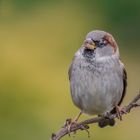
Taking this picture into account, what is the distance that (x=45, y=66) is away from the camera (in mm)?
6008

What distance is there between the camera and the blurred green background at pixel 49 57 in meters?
5.15

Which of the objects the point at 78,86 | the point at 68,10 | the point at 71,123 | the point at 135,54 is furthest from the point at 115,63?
the point at 68,10

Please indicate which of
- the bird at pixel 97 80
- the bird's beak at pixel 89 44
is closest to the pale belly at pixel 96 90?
the bird at pixel 97 80

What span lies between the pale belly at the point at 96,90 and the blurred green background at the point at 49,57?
125cm

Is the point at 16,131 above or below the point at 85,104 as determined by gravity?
above

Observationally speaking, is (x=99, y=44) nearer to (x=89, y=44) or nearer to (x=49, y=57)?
(x=89, y=44)

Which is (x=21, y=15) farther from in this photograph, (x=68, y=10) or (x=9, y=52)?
(x=9, y=52)

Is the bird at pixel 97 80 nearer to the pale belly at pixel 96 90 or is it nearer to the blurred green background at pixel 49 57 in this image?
the pale belly at pixel 96 90

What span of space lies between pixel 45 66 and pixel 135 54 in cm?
123

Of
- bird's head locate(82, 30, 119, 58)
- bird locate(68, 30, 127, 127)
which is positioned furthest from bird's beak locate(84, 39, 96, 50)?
bird locate(68, 30, 127, 127)

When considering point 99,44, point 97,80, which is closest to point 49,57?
point 97,80

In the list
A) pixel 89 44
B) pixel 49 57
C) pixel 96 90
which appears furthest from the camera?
pixel 49 57

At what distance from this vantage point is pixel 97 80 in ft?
11.3

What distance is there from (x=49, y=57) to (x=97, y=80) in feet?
9.53
